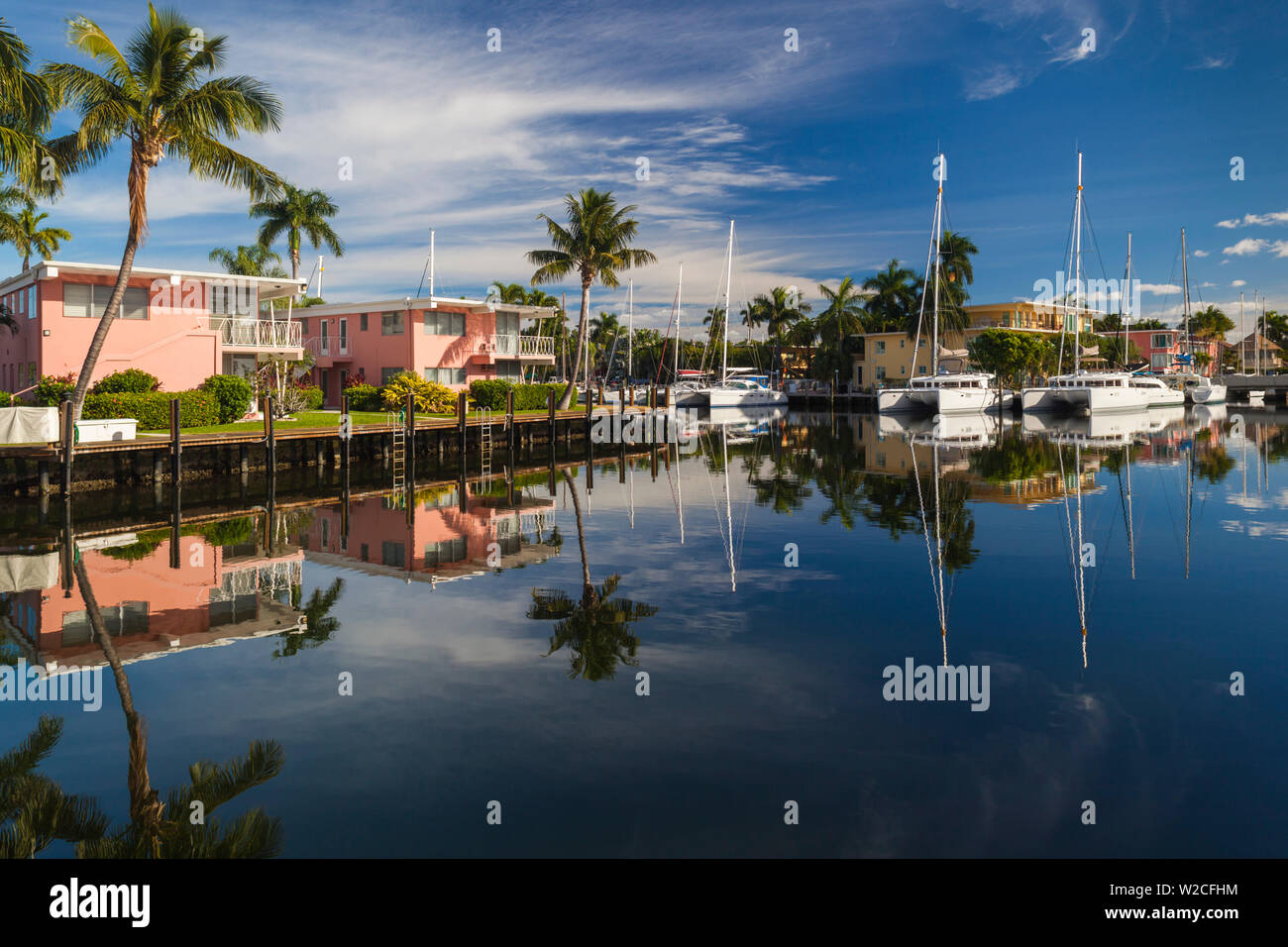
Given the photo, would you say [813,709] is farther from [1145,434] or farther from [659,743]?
[1145,434]

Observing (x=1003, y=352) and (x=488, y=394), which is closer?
(x=488, y=394)

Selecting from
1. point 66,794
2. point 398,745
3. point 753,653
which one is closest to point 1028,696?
point 753,653

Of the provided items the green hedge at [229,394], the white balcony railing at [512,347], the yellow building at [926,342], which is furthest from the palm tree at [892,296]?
the green hedge at [229,394]

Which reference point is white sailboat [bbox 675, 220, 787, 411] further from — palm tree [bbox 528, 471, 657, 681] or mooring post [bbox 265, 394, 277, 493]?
palm tree [bbox 528, 471, 657, 681]

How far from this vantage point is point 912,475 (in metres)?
31.5

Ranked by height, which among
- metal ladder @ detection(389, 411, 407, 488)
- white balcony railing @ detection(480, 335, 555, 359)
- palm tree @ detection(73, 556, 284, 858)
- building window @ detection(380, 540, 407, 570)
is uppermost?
white balcony railing @ detection(480, 335, 555, 359)

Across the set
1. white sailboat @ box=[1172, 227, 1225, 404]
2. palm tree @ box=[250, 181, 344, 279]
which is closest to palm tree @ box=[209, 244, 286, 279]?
palm tree @ box=[250, 181, 344, 279]

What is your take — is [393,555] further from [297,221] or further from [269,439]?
[297,221]

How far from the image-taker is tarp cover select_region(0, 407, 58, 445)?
79.9 ft

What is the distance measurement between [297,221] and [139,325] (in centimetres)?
3138

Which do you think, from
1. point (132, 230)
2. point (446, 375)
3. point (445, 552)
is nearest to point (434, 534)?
point (445, 552)

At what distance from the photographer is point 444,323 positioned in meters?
50.9

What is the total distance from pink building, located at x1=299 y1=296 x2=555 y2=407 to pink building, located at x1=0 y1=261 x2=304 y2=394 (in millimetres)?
9373
